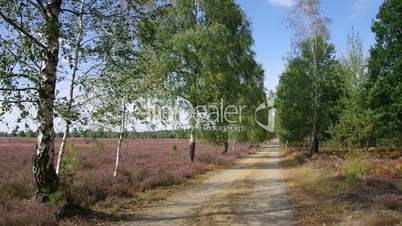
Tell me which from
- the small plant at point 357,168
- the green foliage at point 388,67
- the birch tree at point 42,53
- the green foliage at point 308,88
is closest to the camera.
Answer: the birch tree at point 42,53

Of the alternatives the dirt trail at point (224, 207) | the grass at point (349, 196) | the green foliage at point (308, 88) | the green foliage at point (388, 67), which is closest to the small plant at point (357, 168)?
the grass at point (349, 196)

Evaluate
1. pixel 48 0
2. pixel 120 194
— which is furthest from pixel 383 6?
pixel 48 0

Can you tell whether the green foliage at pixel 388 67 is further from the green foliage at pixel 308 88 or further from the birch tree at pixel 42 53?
the birch tree at pixel 42 53

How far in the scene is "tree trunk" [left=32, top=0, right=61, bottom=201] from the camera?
10.3 metres

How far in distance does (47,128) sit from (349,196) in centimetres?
968

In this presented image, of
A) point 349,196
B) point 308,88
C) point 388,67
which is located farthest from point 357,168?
point 388,67

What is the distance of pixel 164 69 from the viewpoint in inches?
1056

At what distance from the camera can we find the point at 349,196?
14539 millimetres

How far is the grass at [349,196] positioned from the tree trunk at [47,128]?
6.45 m

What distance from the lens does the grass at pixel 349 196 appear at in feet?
36.9

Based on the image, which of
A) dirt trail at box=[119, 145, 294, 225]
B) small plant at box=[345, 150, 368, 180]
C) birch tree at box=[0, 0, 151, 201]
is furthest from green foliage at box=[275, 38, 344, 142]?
birch tree at box=[0, 0, 151, 201]

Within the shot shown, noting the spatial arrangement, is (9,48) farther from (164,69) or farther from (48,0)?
(164,69)

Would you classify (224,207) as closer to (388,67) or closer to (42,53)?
(42,53)

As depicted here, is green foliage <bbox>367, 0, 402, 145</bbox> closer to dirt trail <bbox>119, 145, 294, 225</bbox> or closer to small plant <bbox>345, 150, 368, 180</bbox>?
small plant <bbox>345, 150, 368, 180</bbox>
